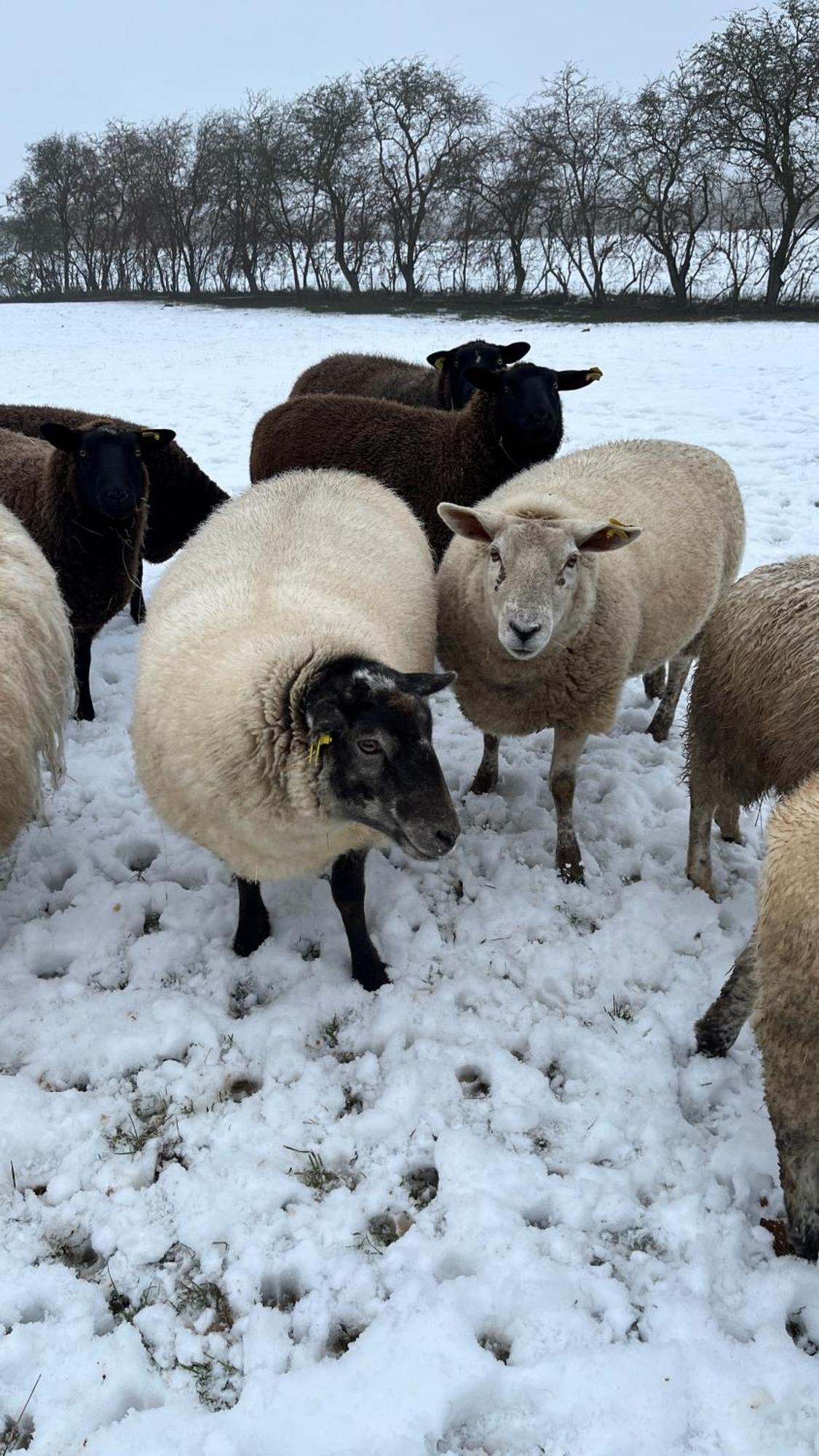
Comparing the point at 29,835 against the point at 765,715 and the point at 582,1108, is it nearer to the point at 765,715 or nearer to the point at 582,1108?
the point at 582,1108

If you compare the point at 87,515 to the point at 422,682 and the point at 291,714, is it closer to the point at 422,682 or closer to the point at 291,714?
the point at 291,714

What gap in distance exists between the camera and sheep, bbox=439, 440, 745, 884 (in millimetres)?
3150

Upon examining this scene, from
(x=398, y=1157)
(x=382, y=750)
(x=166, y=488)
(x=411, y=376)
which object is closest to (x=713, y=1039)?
(x=398, y=1157)

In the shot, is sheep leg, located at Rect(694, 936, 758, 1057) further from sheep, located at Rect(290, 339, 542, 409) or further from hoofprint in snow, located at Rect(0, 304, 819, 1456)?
sheep, located at Rect(290, 339, 542, 409)

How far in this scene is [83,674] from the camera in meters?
4.61

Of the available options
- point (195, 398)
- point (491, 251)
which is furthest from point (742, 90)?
point (195, 398)

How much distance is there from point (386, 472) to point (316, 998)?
3371 millimetres

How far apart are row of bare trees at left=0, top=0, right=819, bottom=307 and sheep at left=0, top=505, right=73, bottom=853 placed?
1055 inches

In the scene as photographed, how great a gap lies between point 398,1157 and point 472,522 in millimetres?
2316

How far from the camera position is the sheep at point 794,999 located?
6.11 feet

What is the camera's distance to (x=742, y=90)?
2350 cm

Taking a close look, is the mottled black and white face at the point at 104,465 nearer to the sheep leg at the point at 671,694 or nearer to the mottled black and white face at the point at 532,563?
the mottled black and white face at the point at 532,563

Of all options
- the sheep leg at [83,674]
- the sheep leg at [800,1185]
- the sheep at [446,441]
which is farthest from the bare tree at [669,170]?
the sheep leg at [800,1185]

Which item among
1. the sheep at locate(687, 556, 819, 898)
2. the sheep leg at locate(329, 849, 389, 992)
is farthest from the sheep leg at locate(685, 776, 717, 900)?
the sheep leg at locate(329, 849, 389, 992)
